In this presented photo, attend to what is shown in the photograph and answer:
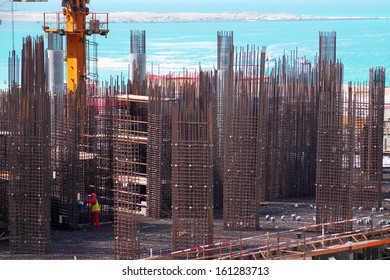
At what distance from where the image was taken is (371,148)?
18266mm

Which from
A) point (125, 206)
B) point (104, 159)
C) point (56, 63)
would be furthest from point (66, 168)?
point (56, 63)

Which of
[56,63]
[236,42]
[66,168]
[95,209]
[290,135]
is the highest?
[236,42]

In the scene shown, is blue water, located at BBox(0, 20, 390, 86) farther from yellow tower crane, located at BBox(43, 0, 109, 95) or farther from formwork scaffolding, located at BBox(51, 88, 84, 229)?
formwork scaffolding, located at BBox(51, 88, 84, 229)

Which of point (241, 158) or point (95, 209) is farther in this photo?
point (95, 209)

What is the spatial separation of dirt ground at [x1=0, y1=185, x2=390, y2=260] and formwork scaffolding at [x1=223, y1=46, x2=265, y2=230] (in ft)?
0.89

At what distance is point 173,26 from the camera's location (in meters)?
30.3

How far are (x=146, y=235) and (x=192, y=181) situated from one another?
5.43 feet

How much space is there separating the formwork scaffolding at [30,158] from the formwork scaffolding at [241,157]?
2664mm

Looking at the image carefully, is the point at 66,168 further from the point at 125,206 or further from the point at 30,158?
the point at 125,206

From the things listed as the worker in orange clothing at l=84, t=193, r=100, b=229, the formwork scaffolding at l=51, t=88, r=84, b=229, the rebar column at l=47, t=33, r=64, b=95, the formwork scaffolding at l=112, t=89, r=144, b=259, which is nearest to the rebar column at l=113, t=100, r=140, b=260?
the formwork scaffolding at l=112, t=89, r=144, b=259

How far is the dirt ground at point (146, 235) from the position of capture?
14.7m

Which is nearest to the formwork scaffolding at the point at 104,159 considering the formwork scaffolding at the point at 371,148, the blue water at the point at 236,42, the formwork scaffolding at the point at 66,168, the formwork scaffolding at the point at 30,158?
the formwork scaffolding at the point at 66,168

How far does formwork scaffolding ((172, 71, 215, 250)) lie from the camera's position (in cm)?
1435

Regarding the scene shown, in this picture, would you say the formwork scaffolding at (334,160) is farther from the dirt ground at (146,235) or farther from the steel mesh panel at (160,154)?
the steel mesh panel at (160,154)
